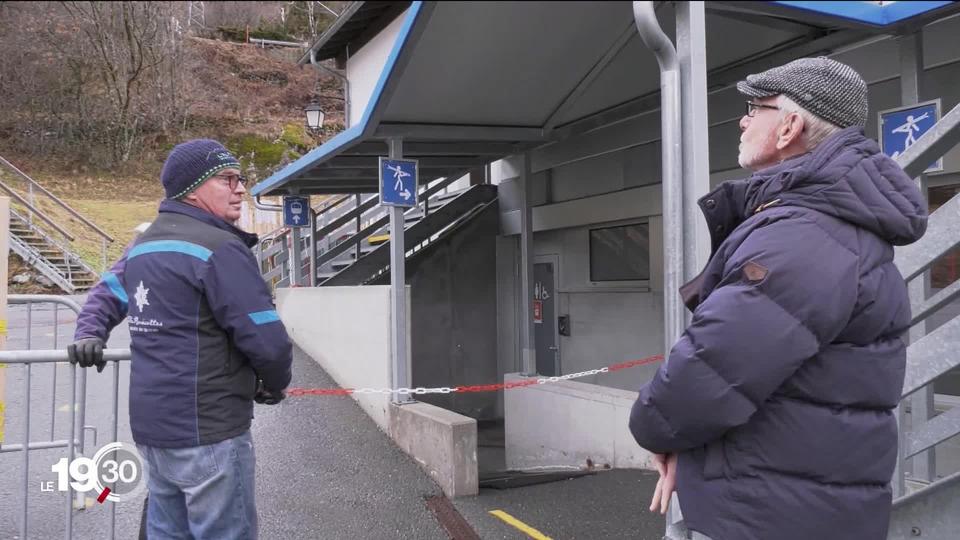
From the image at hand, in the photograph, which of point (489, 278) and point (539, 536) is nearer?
point (539, 536)

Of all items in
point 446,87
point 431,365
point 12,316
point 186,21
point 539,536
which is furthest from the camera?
point 431,365

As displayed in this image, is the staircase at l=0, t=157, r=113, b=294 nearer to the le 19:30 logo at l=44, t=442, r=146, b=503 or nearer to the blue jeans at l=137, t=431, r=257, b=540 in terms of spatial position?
the le 19:30 logo at l=44, t=442, r=146, b=503

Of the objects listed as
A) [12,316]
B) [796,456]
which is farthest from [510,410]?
[796,456]

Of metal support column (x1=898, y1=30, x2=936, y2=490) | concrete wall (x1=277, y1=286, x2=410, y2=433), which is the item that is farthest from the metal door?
metal support column (x1=898, y1=30, x2=936, y2=490)

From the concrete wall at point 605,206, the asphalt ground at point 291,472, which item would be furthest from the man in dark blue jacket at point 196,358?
the concrete wall at point 605,206

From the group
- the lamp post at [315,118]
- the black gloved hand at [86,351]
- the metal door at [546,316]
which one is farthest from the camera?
the metal door at [546,316]

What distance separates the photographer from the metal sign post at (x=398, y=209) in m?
6.16

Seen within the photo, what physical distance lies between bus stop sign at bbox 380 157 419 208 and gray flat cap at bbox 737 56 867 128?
4.61m

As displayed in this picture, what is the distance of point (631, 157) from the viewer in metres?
8.12

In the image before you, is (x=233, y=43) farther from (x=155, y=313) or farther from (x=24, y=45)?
(x=155, y=313)

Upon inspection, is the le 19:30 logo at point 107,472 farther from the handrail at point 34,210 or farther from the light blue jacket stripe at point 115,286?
the handrail at point 34,210

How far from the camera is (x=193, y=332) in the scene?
7.85 ft

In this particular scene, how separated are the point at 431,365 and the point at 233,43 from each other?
905cm

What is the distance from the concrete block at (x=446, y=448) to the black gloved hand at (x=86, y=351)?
2921mm
